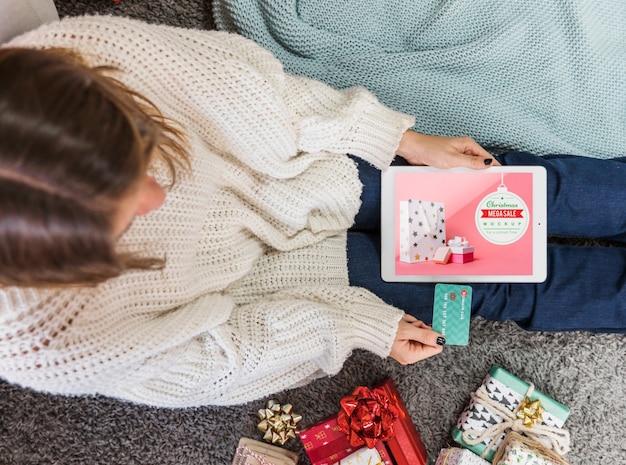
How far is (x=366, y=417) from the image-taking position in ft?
2.90

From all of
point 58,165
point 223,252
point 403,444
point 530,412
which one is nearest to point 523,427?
point 530,412

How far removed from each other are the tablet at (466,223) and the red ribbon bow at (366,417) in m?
0.22

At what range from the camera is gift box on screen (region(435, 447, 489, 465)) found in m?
0.92

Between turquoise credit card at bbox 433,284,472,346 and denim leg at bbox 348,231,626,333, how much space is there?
0.01 m

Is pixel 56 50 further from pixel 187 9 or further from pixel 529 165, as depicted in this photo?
pixel 529 165

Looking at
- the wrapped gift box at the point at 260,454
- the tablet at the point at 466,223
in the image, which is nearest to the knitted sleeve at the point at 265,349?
the tablet at the point at 466,223

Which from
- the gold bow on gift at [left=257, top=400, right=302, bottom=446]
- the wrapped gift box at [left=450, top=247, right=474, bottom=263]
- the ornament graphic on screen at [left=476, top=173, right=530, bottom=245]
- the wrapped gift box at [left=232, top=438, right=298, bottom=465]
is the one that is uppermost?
the ornament graphic on screen at [left=476, top=173, right=530, bottom=245]

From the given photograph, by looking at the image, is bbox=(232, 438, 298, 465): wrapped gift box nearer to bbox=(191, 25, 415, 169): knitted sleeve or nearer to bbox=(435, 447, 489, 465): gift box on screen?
bbox=(435, 447, 489, 465): gift box on screen

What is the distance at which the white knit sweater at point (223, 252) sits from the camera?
559mm

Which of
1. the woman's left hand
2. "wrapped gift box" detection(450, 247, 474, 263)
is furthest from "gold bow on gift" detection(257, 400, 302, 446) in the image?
the woman's left hand

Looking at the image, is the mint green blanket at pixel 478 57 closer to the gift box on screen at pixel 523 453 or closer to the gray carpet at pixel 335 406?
the gray carpet at pixel 335 406

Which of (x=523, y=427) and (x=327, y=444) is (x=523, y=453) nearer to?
(x=523, y=427)

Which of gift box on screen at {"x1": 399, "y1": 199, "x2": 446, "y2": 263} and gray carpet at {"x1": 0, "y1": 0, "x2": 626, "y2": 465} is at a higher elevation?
gift box on screen at {"x1": 399, "y1": 199, "x2": 446, "y2": 263}

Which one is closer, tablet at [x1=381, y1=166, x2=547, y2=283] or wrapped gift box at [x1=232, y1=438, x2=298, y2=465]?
tablet at [x1=381, y1=166, x2=547, y2=283]
